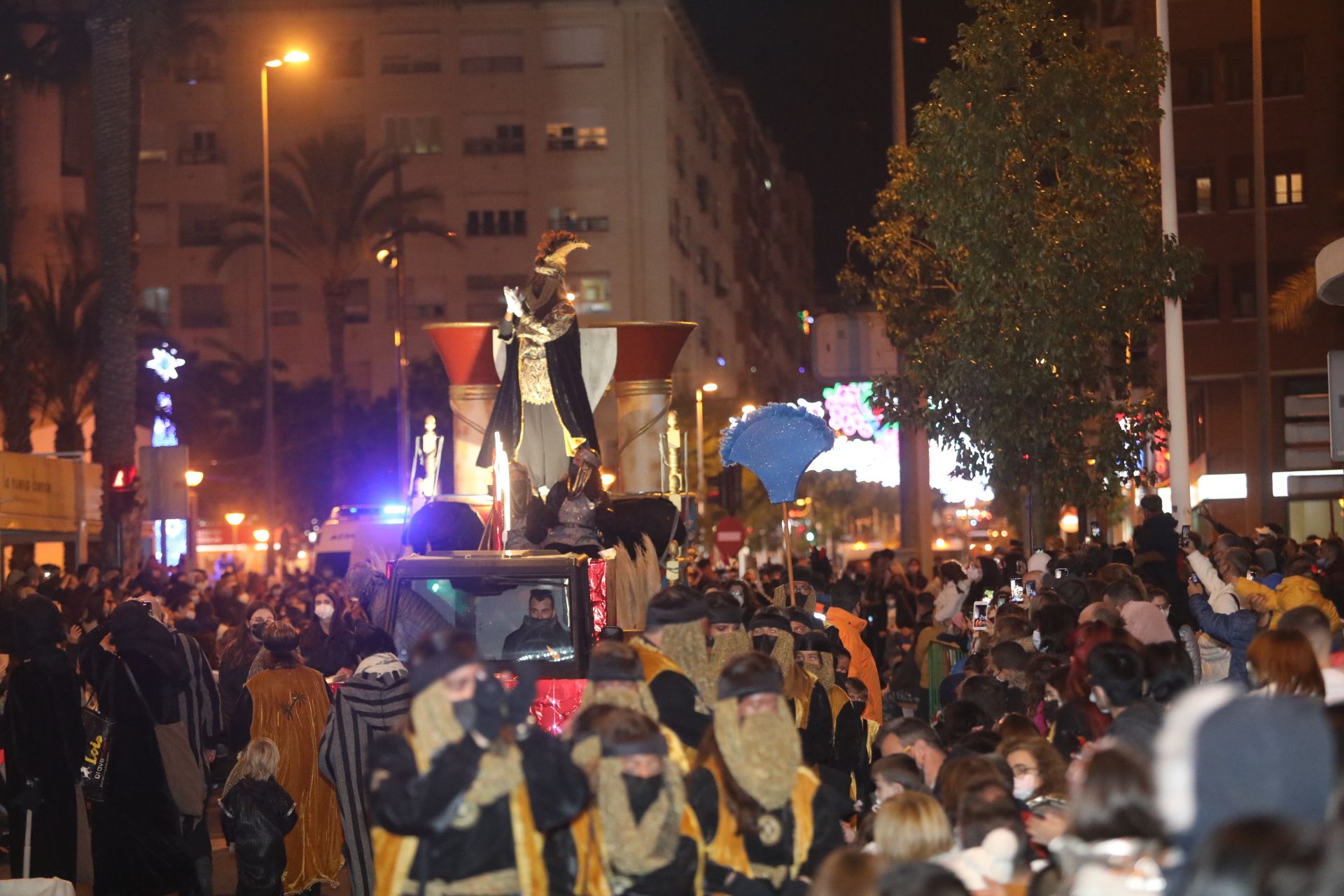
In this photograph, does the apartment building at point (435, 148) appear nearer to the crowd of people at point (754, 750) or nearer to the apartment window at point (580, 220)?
the apartment window at point (580, 220)

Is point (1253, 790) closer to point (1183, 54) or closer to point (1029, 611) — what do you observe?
point (1029, 611)

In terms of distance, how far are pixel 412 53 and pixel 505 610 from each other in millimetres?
57235

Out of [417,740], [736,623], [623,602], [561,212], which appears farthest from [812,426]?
[561,212]

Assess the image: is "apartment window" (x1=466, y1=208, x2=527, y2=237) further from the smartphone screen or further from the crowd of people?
the smartphone screen

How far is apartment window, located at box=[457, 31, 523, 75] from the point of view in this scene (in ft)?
216

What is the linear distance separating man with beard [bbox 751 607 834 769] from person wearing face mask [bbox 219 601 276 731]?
20.4 feet

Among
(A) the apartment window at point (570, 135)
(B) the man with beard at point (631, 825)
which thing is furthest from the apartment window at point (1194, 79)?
(B) the man with beard at point (631, 825)

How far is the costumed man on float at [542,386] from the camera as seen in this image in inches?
561

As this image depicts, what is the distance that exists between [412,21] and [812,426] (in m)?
53.9

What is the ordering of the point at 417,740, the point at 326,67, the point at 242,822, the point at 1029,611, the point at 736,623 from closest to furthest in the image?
the point at 417,740, the point at 736,623, the point at 242,822, the point at 1029,611, the point at 326,67

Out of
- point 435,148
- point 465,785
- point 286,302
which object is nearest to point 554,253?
point 465,785

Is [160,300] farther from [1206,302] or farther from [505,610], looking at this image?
[505,610]

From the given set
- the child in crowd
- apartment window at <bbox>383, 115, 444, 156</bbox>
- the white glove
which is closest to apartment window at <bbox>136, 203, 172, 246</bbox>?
apartment window at <bbox>383, 115, 444, 156</bbox>

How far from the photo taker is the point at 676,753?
7332 mm
